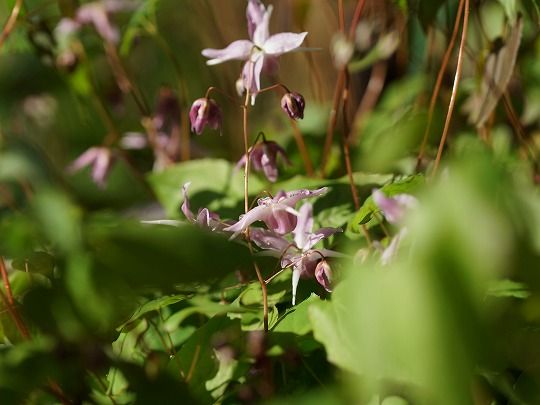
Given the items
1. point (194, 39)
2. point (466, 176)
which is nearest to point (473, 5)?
point (466, 176)

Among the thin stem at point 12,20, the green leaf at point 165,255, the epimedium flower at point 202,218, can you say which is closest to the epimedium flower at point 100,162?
the thin stem at point 12,20

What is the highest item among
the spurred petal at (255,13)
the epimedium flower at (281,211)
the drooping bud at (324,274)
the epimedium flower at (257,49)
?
the spurred petal at (255,13)

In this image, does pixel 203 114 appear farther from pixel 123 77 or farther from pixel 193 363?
pixel 123 77

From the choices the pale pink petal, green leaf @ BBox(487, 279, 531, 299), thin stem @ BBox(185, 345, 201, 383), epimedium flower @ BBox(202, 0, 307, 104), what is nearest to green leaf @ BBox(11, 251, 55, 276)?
thin stem @ BBox(185, 345, 201, 383)

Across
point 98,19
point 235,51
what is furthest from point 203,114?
point 98,19

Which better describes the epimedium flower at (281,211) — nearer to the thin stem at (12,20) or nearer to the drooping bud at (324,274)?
the drooping bud at (324,274)

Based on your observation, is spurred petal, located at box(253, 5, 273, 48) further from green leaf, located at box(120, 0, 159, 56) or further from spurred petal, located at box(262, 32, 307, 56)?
green leaf, located at box(120, 0, 159, 56)
